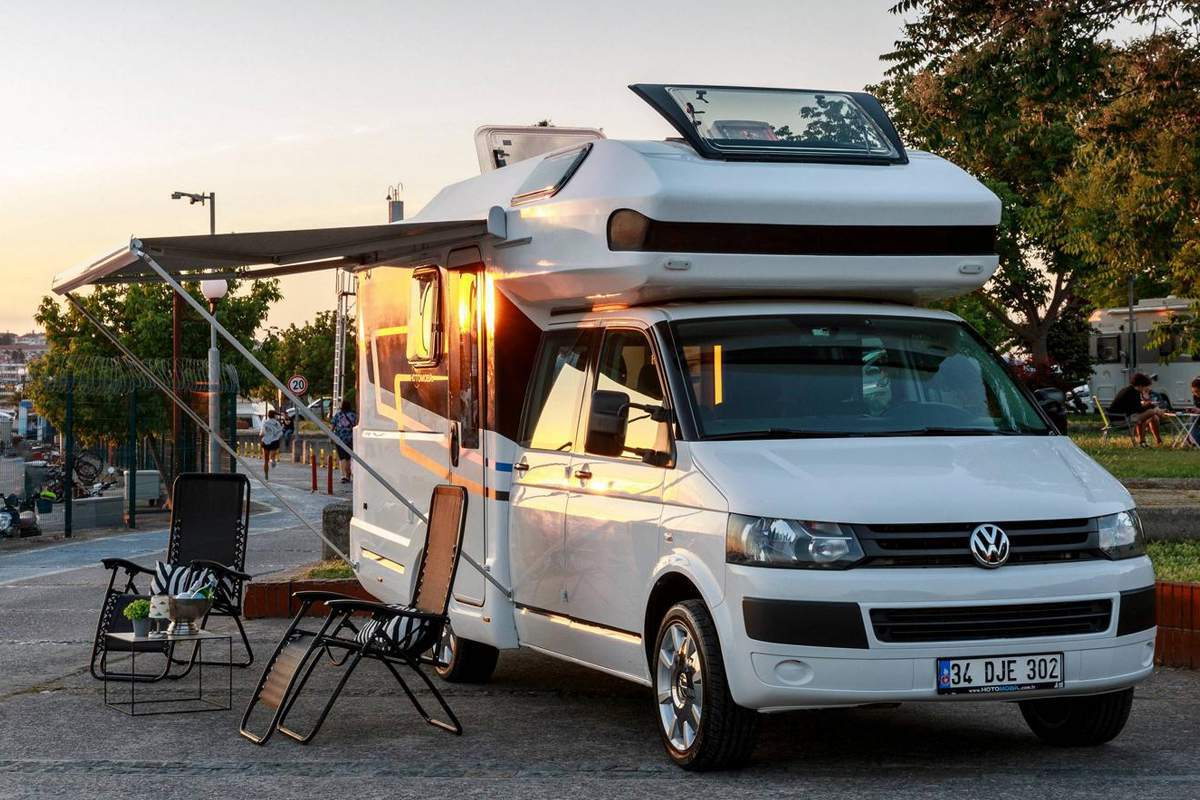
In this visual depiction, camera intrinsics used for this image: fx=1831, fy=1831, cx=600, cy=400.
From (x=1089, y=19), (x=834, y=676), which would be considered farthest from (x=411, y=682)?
(x=1089, y=19)

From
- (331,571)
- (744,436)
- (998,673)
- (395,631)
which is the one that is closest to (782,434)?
(744,436)

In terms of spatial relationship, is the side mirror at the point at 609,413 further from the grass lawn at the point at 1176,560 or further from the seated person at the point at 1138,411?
the seated person at the point at 1138,411

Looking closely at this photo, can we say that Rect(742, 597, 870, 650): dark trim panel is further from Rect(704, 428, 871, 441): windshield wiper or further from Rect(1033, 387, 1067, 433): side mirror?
Rect(1033, 387, 1067, 433): side mirror

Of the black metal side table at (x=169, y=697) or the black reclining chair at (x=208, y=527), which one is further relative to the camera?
the black reclining chair at (x=208, y=527)

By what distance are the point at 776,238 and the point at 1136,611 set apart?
2307 mm

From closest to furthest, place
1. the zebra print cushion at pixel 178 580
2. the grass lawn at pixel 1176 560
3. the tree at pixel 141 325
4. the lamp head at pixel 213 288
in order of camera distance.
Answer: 1. the zebra print cushion at pixel 178 580
2. the grass lawn at pixel 1176 560
3. the lamp head at pixel 213 288
4. the tree at pixel 141 325

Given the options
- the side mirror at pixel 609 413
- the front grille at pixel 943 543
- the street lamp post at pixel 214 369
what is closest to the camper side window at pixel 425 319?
the side mirror at pixel 609 413

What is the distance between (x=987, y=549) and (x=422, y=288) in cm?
440

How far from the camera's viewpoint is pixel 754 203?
326 inches

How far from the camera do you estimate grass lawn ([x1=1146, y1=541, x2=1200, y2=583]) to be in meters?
11.2

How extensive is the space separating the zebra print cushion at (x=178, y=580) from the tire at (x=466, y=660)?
1.35 meters

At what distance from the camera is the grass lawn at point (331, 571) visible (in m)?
14.1

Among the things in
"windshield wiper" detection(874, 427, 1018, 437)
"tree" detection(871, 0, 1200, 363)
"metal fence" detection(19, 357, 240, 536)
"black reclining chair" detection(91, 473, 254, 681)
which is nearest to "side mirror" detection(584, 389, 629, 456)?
"windshield wiper" detection(874, 427, 1018, 437)

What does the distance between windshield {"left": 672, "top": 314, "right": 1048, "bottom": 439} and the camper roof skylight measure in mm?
850
